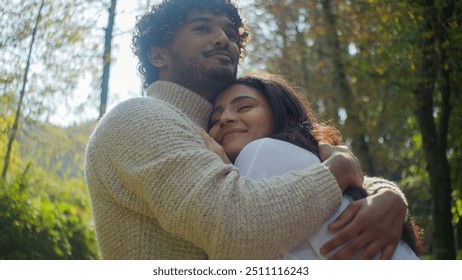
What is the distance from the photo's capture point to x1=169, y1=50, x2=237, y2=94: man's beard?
265cm

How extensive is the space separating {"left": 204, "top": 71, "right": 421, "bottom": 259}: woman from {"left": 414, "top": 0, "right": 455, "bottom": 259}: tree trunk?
3441mm

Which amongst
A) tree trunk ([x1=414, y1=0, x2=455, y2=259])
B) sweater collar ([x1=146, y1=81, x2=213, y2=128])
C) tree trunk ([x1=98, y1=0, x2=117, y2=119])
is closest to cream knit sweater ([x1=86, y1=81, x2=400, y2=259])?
sweater collar ([x1=146, y1=81, x2=213, y2=128])

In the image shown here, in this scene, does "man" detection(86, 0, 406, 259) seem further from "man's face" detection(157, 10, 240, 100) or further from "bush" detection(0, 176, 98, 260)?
"bush" detection(0, 176, 98, 260)

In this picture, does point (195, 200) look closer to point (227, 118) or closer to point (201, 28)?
point (227, 118)

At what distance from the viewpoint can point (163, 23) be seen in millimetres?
2828

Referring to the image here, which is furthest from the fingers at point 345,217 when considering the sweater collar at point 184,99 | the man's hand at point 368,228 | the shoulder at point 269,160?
the sweater collar at point 184,99

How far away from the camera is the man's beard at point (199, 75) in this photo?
2646 millimetres

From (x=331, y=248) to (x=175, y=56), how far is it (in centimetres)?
117

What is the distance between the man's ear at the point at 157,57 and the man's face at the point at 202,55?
3 centimetres

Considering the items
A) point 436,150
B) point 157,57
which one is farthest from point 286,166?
A: point 436,150

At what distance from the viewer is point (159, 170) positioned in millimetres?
1929

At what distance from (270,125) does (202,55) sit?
1.37 feet
